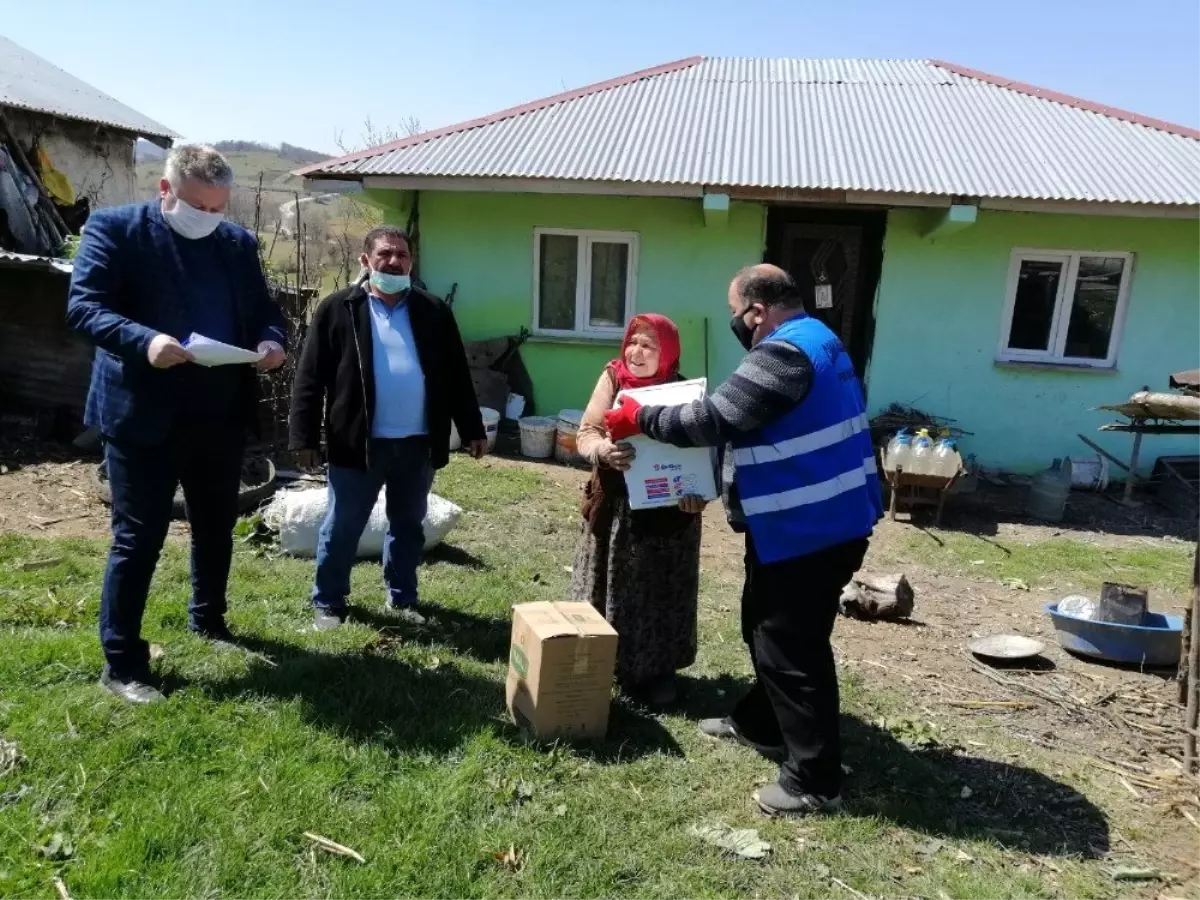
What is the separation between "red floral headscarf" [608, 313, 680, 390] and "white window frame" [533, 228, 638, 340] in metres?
5.80

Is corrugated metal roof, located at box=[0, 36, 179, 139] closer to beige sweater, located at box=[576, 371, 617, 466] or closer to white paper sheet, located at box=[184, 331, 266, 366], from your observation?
white paper sheet, located at box=[184, 331, 266, 366]

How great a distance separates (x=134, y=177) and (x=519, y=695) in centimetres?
1285

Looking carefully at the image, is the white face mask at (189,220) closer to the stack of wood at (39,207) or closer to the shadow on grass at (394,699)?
the shadow on grass at (394,699)

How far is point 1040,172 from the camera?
8.60m

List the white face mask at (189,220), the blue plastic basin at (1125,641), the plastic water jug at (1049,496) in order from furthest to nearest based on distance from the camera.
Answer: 1. the plastic water jug at (1049,496)
2. the blue plastic basin at (1125,641)
3. the white face mask at (189,220)

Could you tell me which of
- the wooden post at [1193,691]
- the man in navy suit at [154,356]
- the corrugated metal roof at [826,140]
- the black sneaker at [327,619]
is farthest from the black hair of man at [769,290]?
the corrugated metal roof at [826,140]

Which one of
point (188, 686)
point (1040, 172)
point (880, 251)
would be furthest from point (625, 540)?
point (1040, 172)

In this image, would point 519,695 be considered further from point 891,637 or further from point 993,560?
point 993,560

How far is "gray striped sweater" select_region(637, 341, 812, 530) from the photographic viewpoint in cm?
274

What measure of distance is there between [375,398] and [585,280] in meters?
5.88

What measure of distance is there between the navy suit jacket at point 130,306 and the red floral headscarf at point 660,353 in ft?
5.57

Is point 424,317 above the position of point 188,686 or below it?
above

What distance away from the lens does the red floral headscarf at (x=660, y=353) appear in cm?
343

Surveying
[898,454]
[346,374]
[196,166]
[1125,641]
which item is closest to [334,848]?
[346,374]
